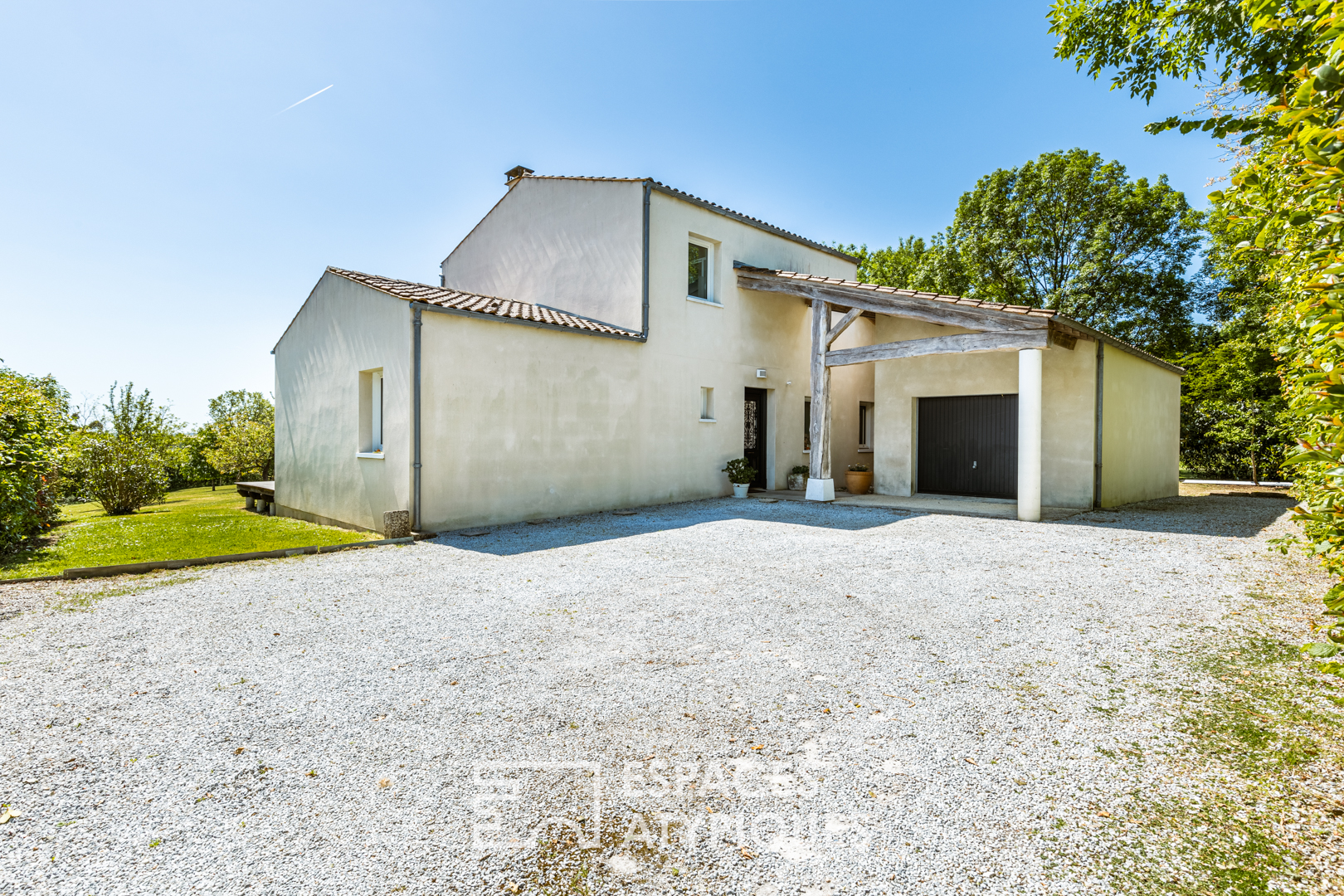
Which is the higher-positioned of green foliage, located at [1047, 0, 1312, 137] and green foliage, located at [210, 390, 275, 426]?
green foliage, located at [1047, 0, 1312, 137]

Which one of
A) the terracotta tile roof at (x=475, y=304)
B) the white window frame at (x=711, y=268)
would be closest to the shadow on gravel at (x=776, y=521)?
the terracotta tile roof at (x=475, y=304)

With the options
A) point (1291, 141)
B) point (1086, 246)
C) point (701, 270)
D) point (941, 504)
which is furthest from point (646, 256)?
point (1086, 246)

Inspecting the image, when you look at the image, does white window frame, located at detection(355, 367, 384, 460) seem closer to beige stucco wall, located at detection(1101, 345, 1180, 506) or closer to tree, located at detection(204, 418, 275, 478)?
tree, located at detection(204, 418, 275, 478)

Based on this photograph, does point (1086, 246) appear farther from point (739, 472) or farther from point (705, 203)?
point (739, 472)

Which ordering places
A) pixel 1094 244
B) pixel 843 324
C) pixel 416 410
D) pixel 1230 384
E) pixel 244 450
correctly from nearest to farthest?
1. pixel 416 410
2. pixel 843 324
3. pixel 1230 384
4. pixel 244 450
5. pixel 1094 244

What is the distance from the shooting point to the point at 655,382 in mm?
12172

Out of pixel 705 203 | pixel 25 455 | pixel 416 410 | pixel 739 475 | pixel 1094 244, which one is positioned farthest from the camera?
pixel 1094 244

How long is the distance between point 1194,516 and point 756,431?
8.68 metres

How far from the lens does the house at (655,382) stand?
9406 millimetres

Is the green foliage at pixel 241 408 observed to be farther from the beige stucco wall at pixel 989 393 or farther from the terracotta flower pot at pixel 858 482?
the beige stucco wall at pixel 989 393

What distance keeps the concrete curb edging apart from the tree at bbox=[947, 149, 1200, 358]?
1015 inches

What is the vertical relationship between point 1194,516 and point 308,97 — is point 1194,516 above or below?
below

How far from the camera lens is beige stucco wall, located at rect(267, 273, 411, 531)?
29.6 ft

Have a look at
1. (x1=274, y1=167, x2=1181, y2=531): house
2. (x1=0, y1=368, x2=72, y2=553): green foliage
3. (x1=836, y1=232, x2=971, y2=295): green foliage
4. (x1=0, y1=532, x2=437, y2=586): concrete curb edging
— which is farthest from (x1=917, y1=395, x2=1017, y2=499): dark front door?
(x1=0, y1=368, x2=72, y2=553): green foliage
